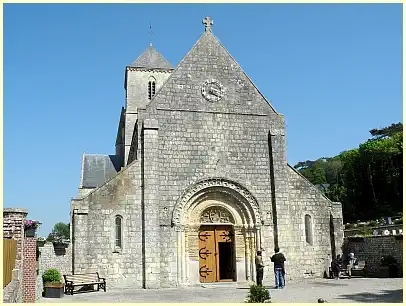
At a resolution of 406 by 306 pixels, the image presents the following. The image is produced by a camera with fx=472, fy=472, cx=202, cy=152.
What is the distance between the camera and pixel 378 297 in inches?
533

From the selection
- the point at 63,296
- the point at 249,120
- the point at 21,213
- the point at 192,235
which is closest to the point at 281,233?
the point at 192,235

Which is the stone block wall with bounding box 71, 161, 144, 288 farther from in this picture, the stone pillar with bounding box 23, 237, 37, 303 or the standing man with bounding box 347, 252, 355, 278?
the standing man with bounding box 347, 252, 355, 278

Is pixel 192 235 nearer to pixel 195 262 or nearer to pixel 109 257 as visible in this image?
pixel 195 262

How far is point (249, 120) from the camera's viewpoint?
2152 centimetres

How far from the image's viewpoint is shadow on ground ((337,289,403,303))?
1273cm

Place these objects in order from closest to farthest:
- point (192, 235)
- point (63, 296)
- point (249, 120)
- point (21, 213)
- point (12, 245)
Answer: point (12, 245), point (21, 213), point (63, 296), point (192, 235), point (249, 120)

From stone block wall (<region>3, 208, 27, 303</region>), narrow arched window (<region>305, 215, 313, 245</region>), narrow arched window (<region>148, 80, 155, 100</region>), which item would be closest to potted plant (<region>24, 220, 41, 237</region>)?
stone block wall (<region>3, 208, 27, 303</region>)

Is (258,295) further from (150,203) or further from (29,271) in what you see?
(150,203)

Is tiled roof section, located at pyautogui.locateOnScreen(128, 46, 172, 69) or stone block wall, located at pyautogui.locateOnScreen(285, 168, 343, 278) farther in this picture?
tiled roof section, located at pyautogui.locateOnScreen(128, 46, 172, 69)

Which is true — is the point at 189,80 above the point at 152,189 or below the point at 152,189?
above

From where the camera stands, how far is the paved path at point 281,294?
13.6 m

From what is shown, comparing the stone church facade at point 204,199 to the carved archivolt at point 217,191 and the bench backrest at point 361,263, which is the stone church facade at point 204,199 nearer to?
the carved archivolt at point 217,191

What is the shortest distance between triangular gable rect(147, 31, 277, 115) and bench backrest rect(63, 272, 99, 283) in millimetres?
7372

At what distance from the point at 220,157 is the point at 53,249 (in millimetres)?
8239
